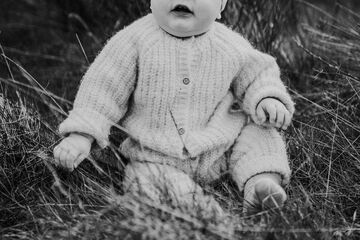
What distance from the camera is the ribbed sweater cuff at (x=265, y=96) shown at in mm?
1783

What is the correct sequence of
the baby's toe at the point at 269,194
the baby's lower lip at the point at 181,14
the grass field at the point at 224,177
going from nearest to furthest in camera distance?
the grass field at the point at 224,177, the baby's toe at the point at 269,194, the baby's lower lip at the point at 181,14

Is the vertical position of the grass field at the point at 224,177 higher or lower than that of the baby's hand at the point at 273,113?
lower

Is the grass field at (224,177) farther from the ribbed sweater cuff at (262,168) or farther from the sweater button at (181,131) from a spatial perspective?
the sweater button at (181,131)

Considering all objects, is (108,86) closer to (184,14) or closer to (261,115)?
(184,14)

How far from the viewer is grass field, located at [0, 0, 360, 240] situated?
1.50 m

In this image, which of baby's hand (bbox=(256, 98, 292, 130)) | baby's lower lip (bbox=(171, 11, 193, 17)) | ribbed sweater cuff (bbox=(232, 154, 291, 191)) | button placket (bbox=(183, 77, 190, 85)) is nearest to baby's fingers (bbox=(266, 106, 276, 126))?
baby's hand (bbox=(256, 98, 292, 130))

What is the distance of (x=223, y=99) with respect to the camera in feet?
6.09

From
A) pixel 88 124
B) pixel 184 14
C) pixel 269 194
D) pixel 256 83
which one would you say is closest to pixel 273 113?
pixel 256 83

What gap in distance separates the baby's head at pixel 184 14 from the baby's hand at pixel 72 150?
1.24 ft

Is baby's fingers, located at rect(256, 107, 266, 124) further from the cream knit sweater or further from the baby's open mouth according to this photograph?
the baby's open mouth

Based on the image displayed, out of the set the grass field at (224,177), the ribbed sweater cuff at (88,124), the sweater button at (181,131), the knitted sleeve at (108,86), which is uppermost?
the knitted sleeve at (108,86)

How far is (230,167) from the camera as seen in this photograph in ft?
6.08

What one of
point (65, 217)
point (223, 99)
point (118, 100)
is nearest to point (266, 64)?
point (223, 99)

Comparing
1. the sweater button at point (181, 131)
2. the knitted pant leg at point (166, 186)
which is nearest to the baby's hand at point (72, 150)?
the knitted pant leg at point (166, 186)
